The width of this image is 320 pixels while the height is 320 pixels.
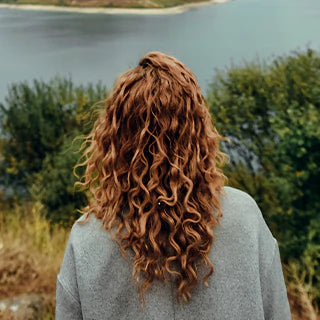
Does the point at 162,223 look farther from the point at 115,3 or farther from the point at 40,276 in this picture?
the point at 115,3

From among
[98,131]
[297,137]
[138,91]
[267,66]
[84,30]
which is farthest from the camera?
[84,30]

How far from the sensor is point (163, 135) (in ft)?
3.91

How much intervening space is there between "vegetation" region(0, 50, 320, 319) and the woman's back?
985 millimetres

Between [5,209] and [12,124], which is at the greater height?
[12,124]

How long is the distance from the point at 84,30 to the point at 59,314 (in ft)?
29.2

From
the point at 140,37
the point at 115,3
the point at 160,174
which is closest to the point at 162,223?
the point at 160,174

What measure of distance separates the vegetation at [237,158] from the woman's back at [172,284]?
985 mm

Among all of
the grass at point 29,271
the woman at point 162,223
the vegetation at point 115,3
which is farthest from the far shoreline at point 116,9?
the woman at point 162,223

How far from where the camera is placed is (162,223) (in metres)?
1.22

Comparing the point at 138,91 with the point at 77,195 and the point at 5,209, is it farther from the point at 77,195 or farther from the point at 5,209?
the point at 5,209

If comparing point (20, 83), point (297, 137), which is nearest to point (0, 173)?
point (20, 83)

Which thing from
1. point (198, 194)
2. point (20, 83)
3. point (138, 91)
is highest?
point (138, 91)

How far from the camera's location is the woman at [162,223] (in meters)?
1.19

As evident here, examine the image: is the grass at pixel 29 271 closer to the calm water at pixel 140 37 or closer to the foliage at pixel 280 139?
the foliage at pixel 280 139
